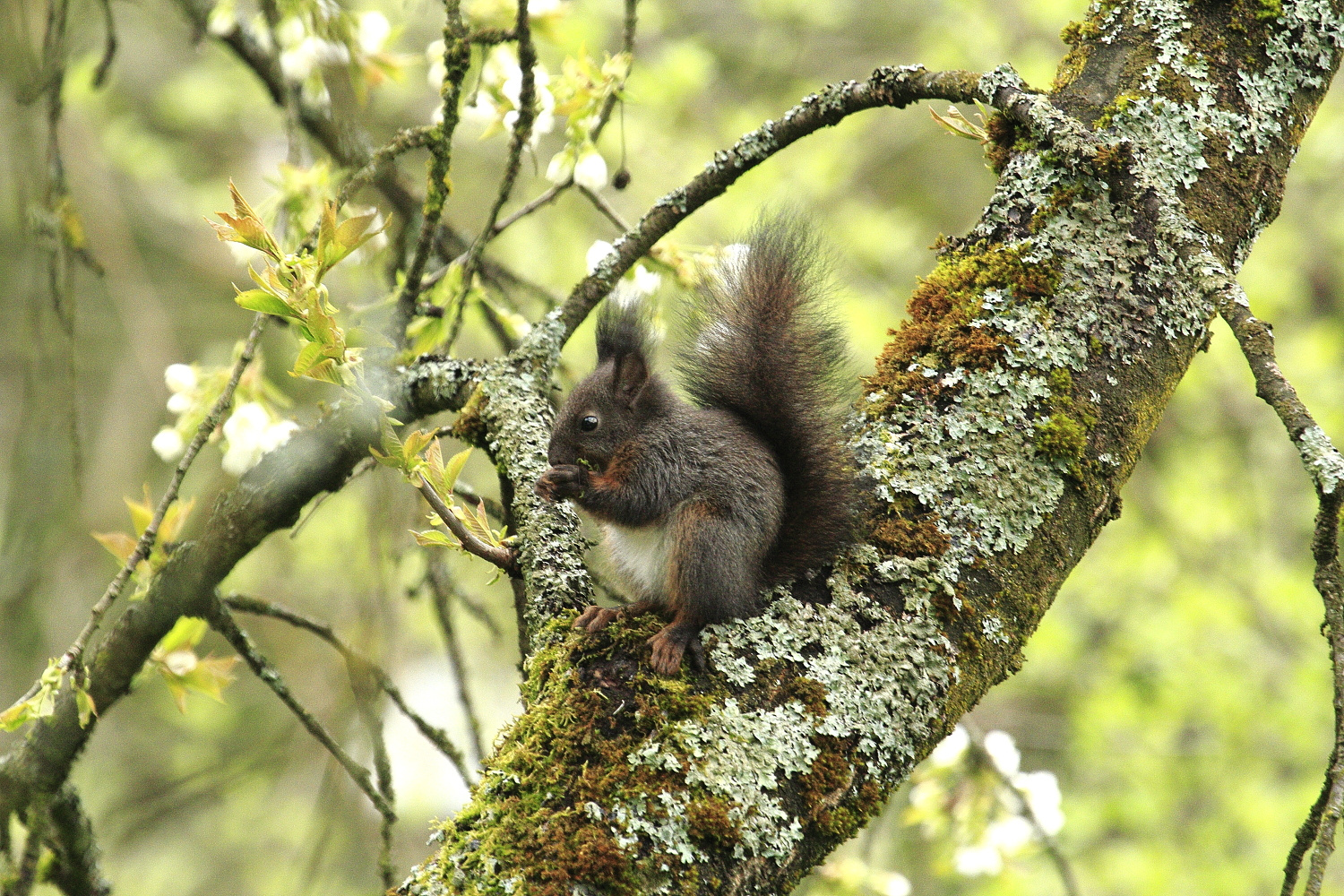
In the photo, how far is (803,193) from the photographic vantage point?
16.0 feet

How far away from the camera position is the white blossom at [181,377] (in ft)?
6.88

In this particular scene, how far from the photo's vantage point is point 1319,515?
4.09 ft

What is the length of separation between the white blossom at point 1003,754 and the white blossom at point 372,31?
214cm

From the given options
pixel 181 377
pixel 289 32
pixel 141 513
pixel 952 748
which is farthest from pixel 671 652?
pixel 289 32

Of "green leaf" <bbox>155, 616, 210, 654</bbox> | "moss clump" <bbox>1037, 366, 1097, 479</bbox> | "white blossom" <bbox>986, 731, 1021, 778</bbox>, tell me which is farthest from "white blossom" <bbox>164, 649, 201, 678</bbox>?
"white blossom" <bbox>986, 731, 1021, 778</bbox>

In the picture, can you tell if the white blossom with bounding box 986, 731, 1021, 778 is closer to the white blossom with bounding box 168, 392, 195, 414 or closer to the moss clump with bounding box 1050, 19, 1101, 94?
the moss clump with bounding box 1050, 19, 1101, 94

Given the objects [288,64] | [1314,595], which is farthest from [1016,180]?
[1314,595]

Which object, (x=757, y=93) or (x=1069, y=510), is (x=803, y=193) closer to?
(x=757, y=93)

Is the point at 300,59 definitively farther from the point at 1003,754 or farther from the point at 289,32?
the point at 1003,754

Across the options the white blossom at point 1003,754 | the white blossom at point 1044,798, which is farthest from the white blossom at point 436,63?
the white blossom at point 1044,798

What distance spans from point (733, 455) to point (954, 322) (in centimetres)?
50

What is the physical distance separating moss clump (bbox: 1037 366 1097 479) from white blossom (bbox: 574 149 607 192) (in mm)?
1002

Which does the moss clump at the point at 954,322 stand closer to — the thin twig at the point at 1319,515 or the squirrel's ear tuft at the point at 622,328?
the thin twig at the point at 1319,515

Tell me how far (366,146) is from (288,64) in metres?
0.28
